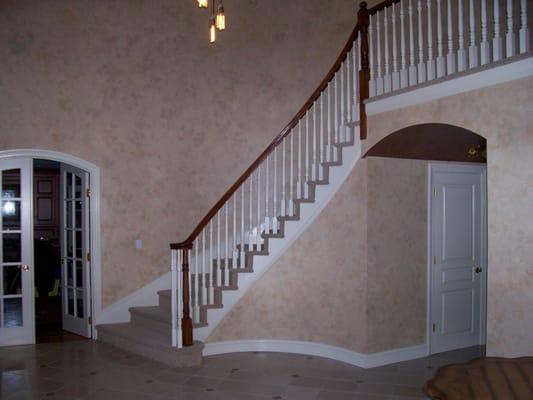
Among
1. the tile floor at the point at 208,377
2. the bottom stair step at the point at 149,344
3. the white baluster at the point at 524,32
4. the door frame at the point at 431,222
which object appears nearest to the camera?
the white baluster at the point at 524,32

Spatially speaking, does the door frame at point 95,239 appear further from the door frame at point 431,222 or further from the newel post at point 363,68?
the door frame at point 431,222

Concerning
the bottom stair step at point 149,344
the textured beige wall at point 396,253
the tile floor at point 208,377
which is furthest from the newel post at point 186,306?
the textured beige wall at point 396,253

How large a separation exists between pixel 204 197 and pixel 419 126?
3335 mm

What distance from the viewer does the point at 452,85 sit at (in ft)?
13.8

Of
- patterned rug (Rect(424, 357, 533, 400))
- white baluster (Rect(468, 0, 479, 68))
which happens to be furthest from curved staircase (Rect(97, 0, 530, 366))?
patterned rug (Rect(424, 357, 533, 400))

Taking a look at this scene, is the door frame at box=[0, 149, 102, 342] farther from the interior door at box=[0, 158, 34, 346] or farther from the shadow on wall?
the shadow on wall

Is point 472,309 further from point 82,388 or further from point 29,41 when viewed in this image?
point 29,41

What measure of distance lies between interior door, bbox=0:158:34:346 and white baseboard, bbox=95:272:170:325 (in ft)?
2.89

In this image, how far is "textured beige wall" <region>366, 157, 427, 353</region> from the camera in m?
5.31

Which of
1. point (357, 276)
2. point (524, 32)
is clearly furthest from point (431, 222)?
point (524, 32)

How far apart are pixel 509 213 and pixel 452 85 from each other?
3.90 feet

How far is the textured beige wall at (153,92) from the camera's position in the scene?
616 cm

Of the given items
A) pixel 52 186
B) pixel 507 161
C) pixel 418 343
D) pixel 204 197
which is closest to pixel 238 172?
pixel 204 197

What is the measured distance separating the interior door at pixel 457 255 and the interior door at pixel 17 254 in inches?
192
